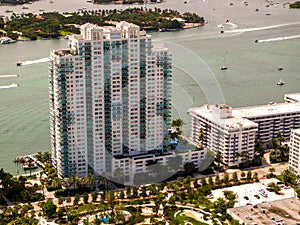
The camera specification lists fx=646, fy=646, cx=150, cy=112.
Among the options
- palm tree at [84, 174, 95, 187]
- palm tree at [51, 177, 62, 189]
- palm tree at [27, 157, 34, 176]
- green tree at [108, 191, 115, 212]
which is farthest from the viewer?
palm tree at [27, 157, 34, 176]

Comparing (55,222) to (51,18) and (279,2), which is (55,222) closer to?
A: (51,18)

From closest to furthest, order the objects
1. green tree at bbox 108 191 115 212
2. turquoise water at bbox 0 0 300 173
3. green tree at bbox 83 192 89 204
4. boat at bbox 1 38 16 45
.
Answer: green tree at bbox 108 191 115 212 < green tree at bbox 83 192 89 204 < turquoise water at bbox 0 0 300 173 < boat at bbox 1 38 16 45

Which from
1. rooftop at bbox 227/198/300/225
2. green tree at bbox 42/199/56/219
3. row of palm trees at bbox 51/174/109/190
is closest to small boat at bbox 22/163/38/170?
row of palm trees at bbox 51/174/109/190

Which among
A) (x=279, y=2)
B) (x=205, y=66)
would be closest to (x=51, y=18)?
(x=205, y=66)

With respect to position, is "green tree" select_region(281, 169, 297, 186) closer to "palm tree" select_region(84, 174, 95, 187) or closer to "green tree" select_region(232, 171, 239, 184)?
"green tree" select_region(232, 171, 239, 184)

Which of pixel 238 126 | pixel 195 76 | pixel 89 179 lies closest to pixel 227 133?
pixel 238 126

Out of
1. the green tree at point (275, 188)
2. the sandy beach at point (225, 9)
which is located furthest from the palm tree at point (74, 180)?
the sandy beach at point (225, 9)

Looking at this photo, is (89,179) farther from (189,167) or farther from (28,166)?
(189,167)
